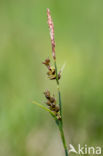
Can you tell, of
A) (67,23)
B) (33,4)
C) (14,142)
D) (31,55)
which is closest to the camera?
(14,142)

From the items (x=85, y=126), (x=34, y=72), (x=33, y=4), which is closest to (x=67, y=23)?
(x=33, y=4)

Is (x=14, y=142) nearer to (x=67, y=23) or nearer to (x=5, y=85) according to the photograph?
(x=5, y=85)

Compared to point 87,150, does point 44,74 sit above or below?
above

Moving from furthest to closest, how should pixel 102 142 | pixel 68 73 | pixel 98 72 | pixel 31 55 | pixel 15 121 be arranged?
pixel 31 55 < pixel 68 73 < pixel 98 72 < pixel 15 121 < pixel 102 142

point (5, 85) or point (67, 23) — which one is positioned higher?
point (67, 23)

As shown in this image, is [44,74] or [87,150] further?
[44,74]

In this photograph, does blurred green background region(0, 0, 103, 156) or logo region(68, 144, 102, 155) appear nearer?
logo region(68, 144, 102, 155)

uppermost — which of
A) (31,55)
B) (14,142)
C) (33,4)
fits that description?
(33,4)

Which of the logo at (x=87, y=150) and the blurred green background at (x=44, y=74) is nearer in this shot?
the logo at (x=87, y=150)
